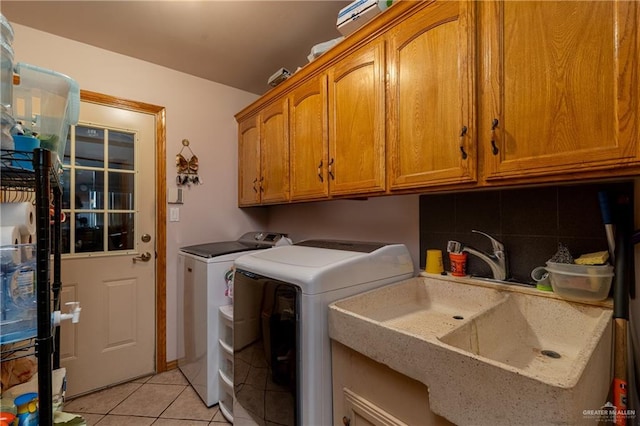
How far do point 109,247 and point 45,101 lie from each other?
1494 millimetres

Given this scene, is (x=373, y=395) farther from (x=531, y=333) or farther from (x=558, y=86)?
(x=558, y=86)

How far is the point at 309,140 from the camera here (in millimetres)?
1837

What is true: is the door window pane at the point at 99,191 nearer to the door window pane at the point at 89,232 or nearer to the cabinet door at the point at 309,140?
the door window pane at the point at 89,232

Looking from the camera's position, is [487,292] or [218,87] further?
[218,87]

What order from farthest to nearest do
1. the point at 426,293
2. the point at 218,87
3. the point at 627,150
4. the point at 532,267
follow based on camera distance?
the point at 218,87, the point at 426,293, the point at 532,267, the point at 627,150

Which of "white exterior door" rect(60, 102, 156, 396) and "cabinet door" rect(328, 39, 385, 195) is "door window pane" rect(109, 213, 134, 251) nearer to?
"white exterior door" rect(60, 102, 156, 396)

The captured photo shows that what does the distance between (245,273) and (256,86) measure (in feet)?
6.32

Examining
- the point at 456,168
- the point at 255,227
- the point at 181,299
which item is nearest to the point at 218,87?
the point at 255,227

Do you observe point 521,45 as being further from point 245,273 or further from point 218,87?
point 218,87

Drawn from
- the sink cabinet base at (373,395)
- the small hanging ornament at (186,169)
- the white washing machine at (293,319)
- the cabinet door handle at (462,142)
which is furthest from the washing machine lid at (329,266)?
the small hanging ornament at (186,169)

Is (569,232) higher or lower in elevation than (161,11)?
lower

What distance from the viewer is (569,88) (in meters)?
0.88

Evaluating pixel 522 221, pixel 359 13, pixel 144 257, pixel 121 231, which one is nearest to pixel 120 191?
pixel 121 231

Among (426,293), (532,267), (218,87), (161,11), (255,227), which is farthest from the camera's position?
(255,227)
